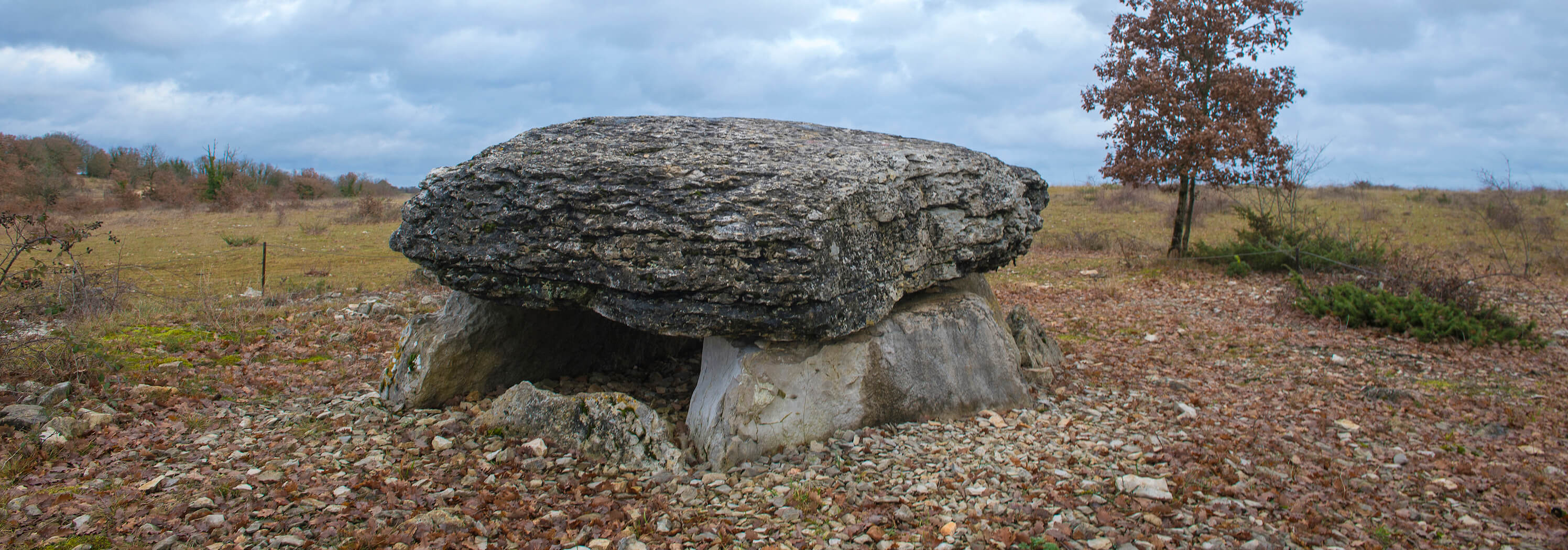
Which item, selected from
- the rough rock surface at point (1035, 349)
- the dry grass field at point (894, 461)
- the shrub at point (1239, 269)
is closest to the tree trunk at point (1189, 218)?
the shrub at point (1239, 269)

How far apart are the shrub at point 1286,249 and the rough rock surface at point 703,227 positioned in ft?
30.5

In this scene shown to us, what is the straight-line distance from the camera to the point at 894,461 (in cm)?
536

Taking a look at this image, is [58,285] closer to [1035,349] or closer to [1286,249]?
[1035,349]

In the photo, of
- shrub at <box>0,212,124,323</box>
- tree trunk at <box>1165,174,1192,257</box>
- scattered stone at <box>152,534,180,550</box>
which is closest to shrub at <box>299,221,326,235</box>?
shrub at <box>0,212,124,323</box>

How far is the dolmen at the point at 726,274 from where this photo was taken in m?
5.27

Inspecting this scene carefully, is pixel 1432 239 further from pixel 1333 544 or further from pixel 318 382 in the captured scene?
pixel 318 382

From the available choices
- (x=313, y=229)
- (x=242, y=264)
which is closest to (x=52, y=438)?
(x=242, y=264)

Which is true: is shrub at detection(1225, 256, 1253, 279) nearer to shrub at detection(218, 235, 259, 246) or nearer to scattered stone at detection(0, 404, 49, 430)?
scattered stone at detection(0, 404, 49, 430)

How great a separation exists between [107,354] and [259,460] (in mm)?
3354

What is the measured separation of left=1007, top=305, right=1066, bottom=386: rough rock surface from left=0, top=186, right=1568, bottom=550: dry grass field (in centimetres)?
19

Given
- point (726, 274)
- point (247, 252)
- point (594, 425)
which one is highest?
point (726, 274)

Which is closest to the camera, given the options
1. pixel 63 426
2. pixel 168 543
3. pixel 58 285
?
pixel 168 543

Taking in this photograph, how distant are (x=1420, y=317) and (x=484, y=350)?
10.3 metres

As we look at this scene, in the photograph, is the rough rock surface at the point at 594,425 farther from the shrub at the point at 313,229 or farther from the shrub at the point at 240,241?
the shrub at the point at 313,229
